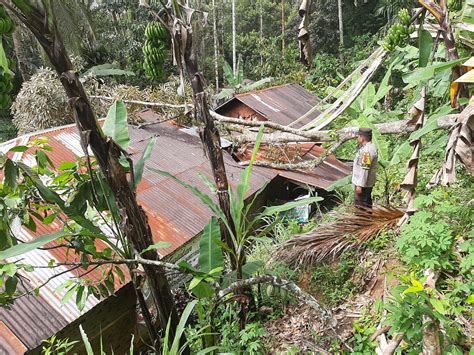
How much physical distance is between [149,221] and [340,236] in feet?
8.43

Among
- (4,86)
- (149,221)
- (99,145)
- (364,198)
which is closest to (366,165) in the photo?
(364,198)

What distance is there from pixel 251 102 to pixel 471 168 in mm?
7090

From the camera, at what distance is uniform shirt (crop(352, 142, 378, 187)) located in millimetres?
3924

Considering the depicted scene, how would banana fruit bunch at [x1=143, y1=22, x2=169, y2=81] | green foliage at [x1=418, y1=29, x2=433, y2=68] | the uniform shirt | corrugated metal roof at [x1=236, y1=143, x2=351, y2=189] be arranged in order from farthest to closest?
corrugated metal roof at [x1=236, y1=143, x2=351, y2=189], the uniform shirt, green foliage at [x1=418, y1=29, x2=433, y2=68], banana fruit bunch at [x1=143, y1=22, x2=169, y2=81]

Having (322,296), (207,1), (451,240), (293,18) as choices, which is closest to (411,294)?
(451,240)

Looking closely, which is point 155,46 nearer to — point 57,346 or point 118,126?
point 118,126

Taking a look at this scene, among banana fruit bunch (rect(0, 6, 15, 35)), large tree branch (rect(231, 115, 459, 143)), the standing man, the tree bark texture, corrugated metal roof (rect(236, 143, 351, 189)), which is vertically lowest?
corrugated metal roof (rect(236, 143, 351, 189))

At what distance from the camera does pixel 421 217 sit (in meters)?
2.67

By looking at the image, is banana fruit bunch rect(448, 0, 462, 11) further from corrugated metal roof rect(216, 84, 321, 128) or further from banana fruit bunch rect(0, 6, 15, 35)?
corrugated metal roof rect(216, 84, 321, 128)

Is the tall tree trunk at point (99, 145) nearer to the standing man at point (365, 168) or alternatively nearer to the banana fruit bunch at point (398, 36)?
the standing man at point (365, 168)

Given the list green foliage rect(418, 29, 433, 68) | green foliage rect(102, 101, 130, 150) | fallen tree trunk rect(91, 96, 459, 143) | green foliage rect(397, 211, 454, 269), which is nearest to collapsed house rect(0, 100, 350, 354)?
fallen tree trunk rect(91, 96, 459, 143)

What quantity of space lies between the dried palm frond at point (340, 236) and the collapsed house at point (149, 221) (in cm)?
109

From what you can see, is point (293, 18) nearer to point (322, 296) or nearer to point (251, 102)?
point (251, 102)

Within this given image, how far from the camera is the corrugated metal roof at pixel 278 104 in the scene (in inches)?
355
